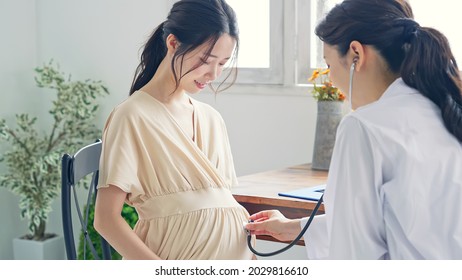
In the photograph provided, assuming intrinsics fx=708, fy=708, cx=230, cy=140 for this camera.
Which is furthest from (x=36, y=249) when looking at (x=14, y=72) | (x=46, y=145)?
(x=14, y=72)

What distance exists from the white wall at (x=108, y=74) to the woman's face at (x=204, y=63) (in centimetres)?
135

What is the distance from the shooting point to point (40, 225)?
3.72m

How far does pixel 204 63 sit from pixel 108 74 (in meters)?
2.06

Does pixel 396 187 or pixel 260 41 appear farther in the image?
pixel 260 41

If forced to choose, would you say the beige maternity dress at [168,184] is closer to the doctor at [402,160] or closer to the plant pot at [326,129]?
the doctor at [402,160]

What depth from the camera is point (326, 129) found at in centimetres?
268

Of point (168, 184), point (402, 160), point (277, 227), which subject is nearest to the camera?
point (402, 160)

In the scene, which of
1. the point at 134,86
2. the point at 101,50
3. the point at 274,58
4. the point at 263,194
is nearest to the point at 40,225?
the point at 101,50

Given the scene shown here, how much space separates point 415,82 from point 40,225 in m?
2.86

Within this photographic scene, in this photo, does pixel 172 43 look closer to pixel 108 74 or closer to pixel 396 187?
pixel 396 187

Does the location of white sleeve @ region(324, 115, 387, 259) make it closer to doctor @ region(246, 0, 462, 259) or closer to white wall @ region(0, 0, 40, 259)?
doctor @ region(246, 0, 462, 259)

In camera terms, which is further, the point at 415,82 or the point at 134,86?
the point at 134,86

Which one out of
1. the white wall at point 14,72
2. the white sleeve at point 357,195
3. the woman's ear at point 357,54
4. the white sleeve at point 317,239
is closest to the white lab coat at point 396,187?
the white sleeve at point 357,195
